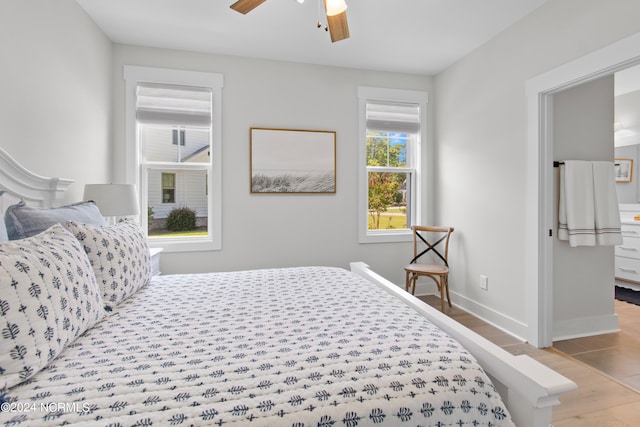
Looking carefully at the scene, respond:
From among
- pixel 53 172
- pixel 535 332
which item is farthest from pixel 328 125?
pixel 535 332

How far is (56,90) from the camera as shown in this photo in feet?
7.04

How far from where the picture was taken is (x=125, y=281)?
1567 millimetres

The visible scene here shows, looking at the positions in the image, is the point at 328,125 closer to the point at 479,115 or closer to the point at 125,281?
the point at 479,115

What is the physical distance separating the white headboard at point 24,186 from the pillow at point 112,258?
44 centimetres

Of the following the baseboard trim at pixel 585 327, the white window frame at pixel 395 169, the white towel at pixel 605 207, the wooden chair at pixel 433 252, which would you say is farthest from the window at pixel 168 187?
the white towel at pixel 605 207

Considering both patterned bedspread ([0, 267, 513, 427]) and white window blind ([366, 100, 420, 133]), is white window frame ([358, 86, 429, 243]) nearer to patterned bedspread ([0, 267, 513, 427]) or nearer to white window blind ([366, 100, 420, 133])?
white window blind ([366, 100, 420, 133])

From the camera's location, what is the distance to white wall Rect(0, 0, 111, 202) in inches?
68.9

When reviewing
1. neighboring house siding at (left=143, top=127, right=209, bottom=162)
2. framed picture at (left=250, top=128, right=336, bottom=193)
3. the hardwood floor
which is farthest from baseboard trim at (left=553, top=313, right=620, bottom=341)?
neighboring house siding at (left=143, top=127, right=209, bottom=162)

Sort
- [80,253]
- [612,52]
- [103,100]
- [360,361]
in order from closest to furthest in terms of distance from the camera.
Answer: [360,361] → [80,253] → [612,52] → [103,100]

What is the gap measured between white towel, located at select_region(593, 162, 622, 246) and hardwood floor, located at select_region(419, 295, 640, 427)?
0.84m

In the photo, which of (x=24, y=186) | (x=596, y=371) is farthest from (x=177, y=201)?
(x=596, y=371)

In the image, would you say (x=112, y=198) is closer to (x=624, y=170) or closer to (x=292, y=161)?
(x=292, y=161)

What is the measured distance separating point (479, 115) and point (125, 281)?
3268mm

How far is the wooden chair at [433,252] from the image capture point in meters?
3.26
